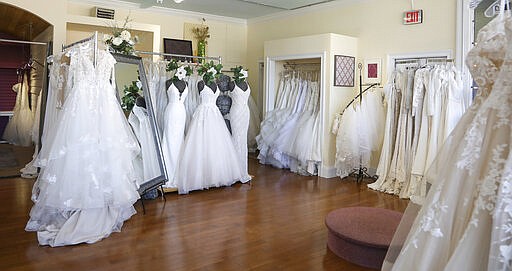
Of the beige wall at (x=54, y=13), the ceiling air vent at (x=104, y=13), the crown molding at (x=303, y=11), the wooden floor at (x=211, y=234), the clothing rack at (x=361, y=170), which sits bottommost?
the wooden floor at (x=211, y=234)

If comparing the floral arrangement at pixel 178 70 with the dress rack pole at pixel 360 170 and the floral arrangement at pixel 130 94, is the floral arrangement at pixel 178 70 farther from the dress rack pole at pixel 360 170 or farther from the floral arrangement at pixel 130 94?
the dress rack pole at pixel 360 170

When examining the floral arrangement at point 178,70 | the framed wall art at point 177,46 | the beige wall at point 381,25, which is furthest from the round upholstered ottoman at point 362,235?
the framed wall art at point 177,46

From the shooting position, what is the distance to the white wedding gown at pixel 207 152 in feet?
16.8

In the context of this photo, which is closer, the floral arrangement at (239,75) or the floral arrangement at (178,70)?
the floral arrangement at (178,70)

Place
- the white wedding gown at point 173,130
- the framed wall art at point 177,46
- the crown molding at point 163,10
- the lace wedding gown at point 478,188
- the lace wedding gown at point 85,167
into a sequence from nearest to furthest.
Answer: the lace wedding gown at point 478,188, the lace wedding gown at point 85,167, the white wedding gown at point 173,130, the crown molding at point 163,10, the framed wall art at point 177,46

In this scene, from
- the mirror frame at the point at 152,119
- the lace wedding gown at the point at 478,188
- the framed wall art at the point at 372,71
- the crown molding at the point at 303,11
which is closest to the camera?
the lace wedding gown at the point at 478,188

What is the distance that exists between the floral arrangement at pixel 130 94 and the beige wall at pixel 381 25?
351 centimetres

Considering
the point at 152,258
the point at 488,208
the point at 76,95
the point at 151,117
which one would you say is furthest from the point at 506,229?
the point at 151,117

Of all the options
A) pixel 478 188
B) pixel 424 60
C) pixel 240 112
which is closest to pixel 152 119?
pixel 240 112

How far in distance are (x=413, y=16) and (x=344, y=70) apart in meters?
1.21

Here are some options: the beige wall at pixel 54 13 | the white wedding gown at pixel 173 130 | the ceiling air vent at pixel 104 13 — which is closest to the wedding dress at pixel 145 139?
the white wedding gown at pixel 173 130

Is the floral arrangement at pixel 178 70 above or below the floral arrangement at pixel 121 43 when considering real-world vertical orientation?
below

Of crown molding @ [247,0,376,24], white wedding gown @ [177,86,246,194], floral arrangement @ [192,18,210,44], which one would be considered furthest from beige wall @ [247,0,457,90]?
white wedding gown @ [177,86,246,194]

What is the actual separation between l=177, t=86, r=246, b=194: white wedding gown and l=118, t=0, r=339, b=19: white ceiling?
2.39m
